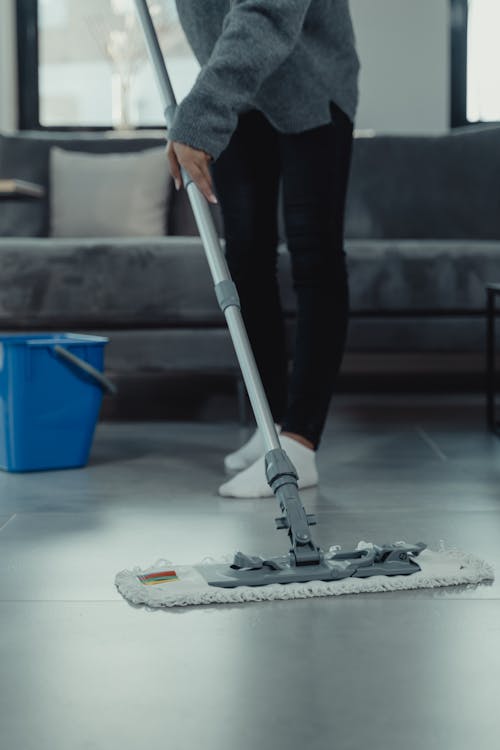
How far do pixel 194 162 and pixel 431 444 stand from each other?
1.00 m

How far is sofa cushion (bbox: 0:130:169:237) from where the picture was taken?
3.09 m

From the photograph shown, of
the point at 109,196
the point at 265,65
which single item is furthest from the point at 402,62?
the point at 265,65

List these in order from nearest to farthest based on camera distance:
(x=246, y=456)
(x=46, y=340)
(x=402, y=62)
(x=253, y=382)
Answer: (x=253, y=382) < (x=246, y=456) < (x=46, y=340) < (x=402, y=62)

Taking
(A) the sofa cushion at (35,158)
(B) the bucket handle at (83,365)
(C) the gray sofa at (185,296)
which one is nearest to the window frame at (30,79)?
(A) the sofa cushion at (35,158)

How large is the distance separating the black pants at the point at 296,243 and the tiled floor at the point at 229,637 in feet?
0.61

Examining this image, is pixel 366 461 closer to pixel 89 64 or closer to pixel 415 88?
pixel 415 88

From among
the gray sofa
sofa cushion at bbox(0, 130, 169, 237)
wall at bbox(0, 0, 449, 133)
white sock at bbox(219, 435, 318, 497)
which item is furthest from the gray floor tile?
wall at bbox(0, 0, 449, 133)

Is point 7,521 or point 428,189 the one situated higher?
point 428,189

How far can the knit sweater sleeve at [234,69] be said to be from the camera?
122cm

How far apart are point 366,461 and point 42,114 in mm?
2487

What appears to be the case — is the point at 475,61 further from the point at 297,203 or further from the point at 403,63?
the point at 297,203

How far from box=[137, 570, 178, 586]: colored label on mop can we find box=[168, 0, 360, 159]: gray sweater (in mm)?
517

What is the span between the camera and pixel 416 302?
244 cm

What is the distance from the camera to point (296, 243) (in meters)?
1.57
